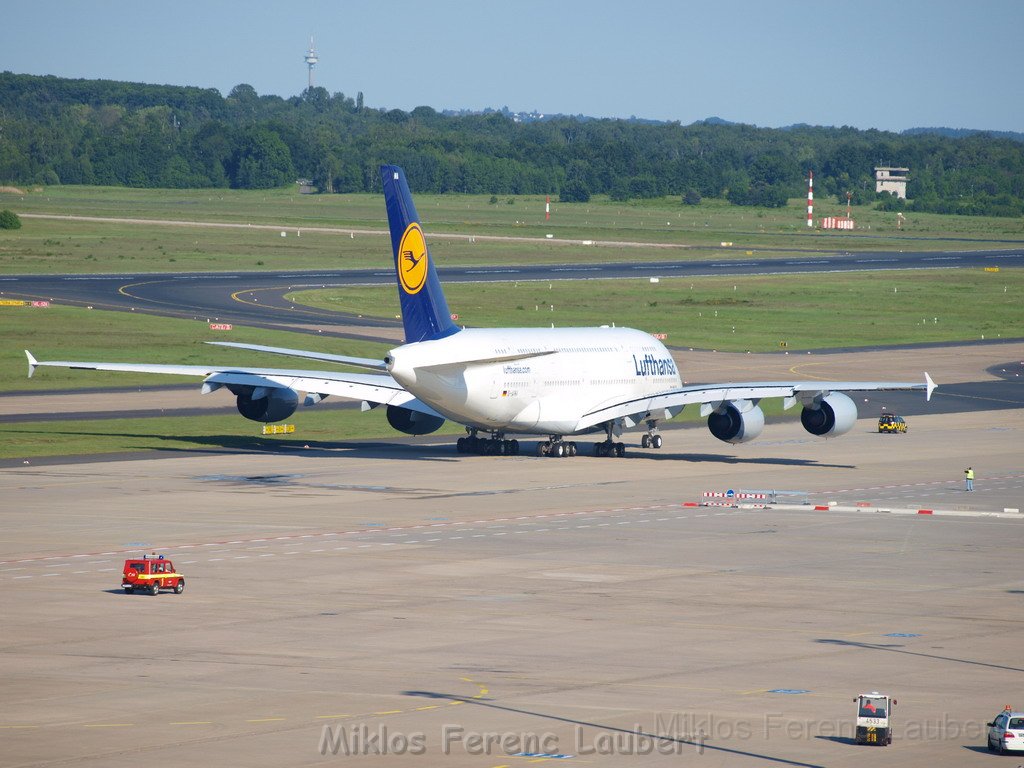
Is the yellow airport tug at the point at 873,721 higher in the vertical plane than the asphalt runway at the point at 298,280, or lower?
lower

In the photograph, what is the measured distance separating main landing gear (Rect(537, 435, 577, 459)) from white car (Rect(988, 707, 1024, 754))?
43669 mm

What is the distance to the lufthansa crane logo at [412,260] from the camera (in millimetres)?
59344

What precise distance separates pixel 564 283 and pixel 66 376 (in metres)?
65.6

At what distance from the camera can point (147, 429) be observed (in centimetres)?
7262

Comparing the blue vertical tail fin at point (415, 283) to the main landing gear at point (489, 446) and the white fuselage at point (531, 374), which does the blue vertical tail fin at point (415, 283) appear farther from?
the main landing gear at point (489, 446)

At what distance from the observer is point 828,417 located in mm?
63906

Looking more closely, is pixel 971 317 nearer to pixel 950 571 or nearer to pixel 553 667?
pixel 950 571

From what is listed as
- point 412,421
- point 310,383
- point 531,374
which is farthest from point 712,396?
point 310,383

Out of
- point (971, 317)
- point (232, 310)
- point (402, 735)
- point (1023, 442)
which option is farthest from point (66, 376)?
point (971, 317)

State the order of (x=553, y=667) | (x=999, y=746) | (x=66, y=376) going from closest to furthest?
(x=999, y=746)
(x=553, y=667)
(x=66, y=376)

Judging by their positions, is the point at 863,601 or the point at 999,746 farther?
the point at 863,601

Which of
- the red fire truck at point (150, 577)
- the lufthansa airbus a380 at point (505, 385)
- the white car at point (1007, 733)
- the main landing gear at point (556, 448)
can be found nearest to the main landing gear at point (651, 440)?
the lufthansa airbus a380 at point (505, 385)

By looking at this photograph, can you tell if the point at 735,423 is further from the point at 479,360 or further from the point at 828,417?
the point at 479,360

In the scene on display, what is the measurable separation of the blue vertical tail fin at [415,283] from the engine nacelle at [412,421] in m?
7.28
